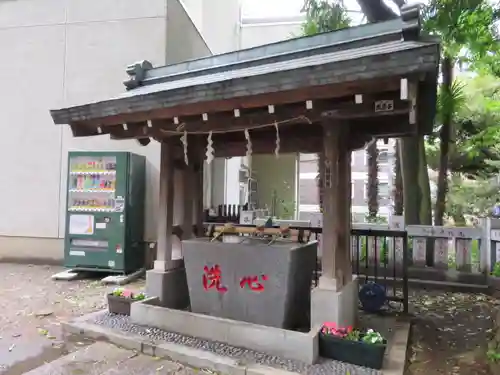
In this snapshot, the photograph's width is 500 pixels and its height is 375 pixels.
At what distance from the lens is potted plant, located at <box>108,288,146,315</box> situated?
566cm

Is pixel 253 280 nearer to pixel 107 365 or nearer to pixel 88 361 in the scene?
pixel 107 365

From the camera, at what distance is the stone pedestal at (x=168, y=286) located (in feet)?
19.0

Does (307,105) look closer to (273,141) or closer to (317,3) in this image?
(273,141)

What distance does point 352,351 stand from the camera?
4.19 m

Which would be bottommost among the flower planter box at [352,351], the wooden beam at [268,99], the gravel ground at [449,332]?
the gravel ground at [449,332]

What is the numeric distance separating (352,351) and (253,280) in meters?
1.40

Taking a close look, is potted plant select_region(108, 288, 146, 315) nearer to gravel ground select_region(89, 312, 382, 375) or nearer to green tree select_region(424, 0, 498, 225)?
gravel ground select_region(89, 312, 382, 375)

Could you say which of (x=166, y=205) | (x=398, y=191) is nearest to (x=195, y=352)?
(x=166, y=205)

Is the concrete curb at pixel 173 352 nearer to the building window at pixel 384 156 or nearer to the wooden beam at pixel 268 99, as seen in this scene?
the wooden beam at pixel 268 99

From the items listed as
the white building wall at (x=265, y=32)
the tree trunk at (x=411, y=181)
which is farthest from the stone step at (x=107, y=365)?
the white building wall at (x=265, y=32)

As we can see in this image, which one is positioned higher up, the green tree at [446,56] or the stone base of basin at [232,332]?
the green tree at [446,56]

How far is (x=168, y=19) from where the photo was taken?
383 inches

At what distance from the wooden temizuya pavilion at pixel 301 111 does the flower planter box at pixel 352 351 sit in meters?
0.28

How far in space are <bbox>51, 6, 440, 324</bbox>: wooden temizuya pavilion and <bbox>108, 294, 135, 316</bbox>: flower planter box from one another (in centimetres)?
37
